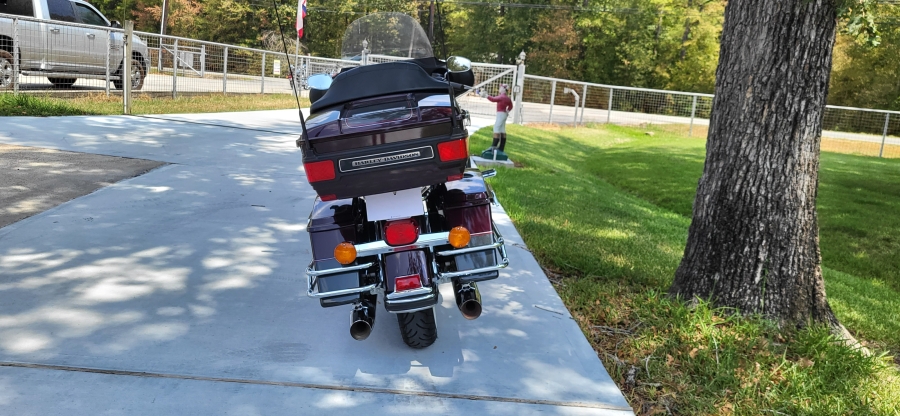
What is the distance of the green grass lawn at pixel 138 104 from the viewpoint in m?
10.2

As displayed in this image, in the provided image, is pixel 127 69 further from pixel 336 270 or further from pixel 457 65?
pixel 336 270

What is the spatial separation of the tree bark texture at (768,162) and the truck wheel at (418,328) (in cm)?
172

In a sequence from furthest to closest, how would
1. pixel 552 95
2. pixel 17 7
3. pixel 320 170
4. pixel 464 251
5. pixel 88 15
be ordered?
pixel 552 95, pixel 88 15, pixel 17 7, pixel 464 251, pixel 320 170

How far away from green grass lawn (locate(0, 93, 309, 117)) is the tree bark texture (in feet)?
32.1

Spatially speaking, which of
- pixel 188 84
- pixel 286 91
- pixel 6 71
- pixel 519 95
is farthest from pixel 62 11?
pixel 519 95

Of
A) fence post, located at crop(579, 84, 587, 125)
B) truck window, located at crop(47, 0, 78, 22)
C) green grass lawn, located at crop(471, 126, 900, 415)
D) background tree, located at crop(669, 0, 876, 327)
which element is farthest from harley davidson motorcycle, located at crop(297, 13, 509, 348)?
fence post, located at crop(579, 84, 587, 125)

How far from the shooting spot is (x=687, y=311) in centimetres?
399

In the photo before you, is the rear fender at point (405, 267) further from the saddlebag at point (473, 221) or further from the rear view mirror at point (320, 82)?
the rear view mirror at point (320, 82)

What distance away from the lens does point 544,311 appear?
4.19 meters

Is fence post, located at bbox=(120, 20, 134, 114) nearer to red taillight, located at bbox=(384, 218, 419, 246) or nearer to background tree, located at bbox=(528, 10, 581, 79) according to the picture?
red taillight, located at bbox=(384, 218, 419, 246)

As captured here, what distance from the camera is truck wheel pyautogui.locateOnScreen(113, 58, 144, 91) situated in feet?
45.0

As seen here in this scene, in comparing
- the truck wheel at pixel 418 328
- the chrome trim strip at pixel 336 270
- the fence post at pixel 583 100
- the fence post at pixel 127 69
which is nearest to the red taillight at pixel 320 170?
the chrome trim strip at pixel 336 270

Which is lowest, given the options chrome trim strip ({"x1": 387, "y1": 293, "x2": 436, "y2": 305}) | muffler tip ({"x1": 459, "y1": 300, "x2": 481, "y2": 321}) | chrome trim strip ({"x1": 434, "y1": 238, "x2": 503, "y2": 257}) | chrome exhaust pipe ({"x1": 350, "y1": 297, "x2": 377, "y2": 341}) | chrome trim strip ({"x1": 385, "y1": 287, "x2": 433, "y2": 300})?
chrome exhaust pipe ({"x1": 350, "y1": 297, "x2": 377, "y2": 341})

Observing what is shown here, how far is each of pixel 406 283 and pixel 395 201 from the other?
0.40 meters
